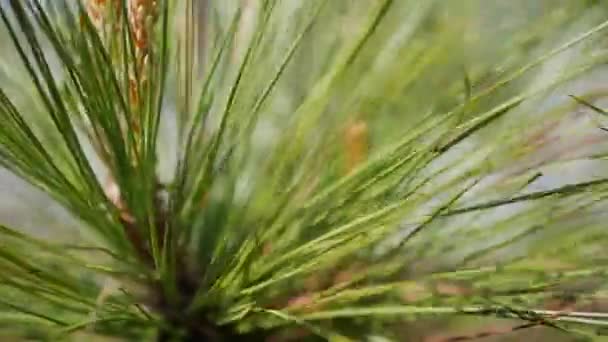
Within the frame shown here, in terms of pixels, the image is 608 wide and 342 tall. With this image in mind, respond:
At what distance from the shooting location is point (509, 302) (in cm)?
54

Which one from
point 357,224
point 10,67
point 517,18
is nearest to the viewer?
point 357,224

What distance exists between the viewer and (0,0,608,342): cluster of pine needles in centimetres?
49

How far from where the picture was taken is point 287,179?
58 cm

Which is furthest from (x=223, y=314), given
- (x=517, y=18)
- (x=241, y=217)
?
(x=517, y=18)

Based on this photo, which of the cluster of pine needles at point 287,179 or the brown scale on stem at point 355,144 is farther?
the brown scale on stem at point 355,144

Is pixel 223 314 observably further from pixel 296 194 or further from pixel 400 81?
pixel 400 81

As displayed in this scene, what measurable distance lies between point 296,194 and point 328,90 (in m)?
0.07

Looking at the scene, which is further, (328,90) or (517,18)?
(517,18)

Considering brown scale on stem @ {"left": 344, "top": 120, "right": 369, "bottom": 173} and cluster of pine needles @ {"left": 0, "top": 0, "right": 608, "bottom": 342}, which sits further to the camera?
brown scale on stem @ {"left": 344, "top": 120, "right": 369, "bottom": 173}

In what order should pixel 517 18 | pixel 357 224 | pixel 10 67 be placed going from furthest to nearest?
pixel 517 18, pixel 10 67, pixel 357 224

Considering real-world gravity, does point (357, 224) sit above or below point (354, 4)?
below

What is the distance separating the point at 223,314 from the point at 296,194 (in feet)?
0.28

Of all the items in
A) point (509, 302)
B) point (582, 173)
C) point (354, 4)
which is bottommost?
point (509, 302)

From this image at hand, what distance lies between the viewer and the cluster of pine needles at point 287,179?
486 millimetres
